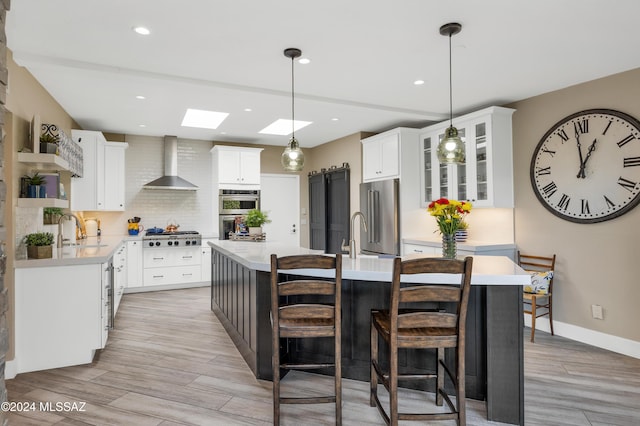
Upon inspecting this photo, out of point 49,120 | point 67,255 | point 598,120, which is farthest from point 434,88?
point 49,120

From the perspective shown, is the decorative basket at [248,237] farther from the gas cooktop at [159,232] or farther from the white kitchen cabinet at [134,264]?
the white kitchen cabinet at [134,264]

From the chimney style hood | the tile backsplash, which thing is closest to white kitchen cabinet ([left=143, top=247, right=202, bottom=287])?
the tile backsplash

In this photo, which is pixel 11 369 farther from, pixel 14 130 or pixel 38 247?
pixel 14 130

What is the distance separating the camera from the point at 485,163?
4730 mm

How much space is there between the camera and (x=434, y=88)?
170 inches

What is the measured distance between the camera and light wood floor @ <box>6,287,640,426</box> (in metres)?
2.48

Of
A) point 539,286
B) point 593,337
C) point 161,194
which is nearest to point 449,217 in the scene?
point 539,286

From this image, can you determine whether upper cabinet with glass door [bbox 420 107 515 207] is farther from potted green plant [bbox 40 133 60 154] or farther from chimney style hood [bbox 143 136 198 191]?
potted green plant [bbox 40 133 60 154]

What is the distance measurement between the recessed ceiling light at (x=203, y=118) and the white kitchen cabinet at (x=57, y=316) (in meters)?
2.67

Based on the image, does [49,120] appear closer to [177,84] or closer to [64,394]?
[177,84]

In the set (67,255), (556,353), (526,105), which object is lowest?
(556,353)

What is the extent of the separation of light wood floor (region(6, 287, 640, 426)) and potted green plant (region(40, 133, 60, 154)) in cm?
194

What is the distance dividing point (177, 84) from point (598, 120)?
4.33 m

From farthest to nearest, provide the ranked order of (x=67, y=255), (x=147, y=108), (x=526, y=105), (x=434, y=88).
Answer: (x=147, y=108) → (x=526, y=105) → (x=434, y=88) → (x=67, y=255)
